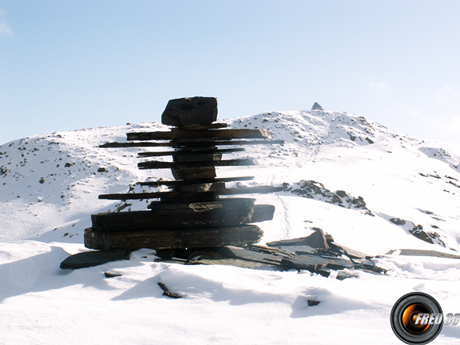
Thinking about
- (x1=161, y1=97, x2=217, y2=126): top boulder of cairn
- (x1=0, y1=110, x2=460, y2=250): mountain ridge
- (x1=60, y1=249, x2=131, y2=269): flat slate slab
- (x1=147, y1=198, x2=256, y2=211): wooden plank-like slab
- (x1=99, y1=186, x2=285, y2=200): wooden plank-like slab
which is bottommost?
(x1=0, y1=110, x2=460, y2=250): mountain ridge

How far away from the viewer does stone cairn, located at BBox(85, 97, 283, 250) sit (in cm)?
688

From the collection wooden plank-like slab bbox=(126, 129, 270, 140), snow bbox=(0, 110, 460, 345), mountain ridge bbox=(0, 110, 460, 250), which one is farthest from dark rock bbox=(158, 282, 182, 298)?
mountain ridge bbox=(0, 110, 460, 250)

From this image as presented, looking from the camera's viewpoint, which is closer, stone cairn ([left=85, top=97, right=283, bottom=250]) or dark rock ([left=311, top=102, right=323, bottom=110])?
stone cairn ([left=85, top=97, right=283, bottom=250])

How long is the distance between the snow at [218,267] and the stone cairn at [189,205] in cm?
59

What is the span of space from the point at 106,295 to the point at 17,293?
1.30m

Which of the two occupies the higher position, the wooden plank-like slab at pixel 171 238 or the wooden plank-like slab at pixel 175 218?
the wooden plank-like slab at pixel 175 218

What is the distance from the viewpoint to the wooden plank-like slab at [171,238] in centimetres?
679

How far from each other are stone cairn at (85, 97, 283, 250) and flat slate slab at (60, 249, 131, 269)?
270 millimetres

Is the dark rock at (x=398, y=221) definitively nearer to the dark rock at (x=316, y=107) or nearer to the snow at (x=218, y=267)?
the snow at (x=218, y=267)

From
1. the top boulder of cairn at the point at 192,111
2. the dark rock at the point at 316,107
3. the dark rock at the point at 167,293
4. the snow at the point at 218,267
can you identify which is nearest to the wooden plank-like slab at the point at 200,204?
the snow at the point at 218,267

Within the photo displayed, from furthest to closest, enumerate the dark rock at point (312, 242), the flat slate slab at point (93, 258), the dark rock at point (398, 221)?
1. the dark rock at point (398, 221)
2. the dark rock at point (312, 242)
3. the flat slate slab at point (93, 258)

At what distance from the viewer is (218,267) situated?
5.88 meters

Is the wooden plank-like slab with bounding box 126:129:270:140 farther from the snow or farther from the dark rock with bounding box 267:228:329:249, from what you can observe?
the dark rock with bounding box 267:228:329:249

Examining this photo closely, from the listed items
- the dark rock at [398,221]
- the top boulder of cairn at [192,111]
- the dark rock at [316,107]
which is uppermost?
the dark rock at [316,107]
